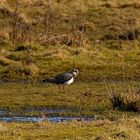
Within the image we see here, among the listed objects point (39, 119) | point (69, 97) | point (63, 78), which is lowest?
point (69, 97)

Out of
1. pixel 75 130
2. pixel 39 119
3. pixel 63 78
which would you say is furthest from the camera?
pixel 63 78

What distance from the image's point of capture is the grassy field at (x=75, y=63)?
40.8ft

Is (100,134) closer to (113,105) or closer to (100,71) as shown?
(113,105)

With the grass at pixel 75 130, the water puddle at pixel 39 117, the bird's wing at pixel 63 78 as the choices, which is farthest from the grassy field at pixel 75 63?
the bird's wing at pixel 63 78

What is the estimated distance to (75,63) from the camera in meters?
21.0

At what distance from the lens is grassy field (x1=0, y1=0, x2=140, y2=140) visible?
12430 mm

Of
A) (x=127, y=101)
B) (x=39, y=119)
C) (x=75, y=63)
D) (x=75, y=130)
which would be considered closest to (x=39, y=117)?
(x=39, y=119)

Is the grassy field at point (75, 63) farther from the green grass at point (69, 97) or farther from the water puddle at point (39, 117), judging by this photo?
the water puddle at point (39, 117)

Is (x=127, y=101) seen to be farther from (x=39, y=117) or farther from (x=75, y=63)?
(x=75, y=63)

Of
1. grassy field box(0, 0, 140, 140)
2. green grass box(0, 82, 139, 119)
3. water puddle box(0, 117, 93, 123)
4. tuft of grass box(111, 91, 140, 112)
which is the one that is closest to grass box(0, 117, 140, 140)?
grassy field box(0, 0, 140, 140)

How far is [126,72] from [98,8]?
995cm

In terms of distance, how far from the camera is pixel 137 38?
25.3 m

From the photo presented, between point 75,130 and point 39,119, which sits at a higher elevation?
point 75,130

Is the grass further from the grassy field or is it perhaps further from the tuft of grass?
the tuft of grass
